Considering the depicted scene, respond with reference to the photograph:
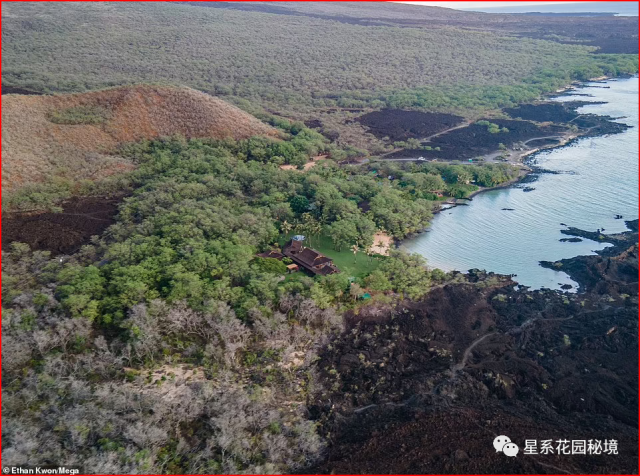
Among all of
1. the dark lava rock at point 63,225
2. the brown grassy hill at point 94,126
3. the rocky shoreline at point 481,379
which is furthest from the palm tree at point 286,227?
the brown grassy hill at point 94,126

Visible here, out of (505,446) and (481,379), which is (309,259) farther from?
(505,446)

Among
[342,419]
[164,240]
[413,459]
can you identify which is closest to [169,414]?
[342,419]

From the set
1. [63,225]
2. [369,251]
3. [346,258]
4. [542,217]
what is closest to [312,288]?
[346,258]

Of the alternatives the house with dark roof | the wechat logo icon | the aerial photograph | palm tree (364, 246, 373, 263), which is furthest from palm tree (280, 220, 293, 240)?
the wechat logo icon

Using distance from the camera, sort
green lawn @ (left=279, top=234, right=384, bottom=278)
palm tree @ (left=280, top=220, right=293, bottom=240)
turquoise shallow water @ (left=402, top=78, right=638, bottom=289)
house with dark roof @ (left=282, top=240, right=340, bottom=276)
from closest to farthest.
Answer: house with dark roof @ (left=282, top=240, right=340, bottom=276)
green lawn @ (left=279, top=234, right=384, bottom=278)
turquoise shallow water @ (left=402, top=78, right=638, bottom=289)
palm tree @ (left=280, top=220, right=293, bottom=240)

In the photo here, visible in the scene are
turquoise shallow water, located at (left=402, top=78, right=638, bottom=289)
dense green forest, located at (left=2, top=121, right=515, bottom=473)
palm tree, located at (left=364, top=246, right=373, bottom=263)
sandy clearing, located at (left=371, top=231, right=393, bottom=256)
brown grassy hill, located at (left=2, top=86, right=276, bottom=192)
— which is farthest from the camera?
brown grassy hill, located at (left=2, top=86, right=276, bottom=192)

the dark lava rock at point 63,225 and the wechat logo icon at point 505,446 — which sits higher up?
the wechat logo icon at point 505,446

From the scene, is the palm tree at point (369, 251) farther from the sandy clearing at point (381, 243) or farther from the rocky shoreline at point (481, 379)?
the rocky shoreline at point (481, 379)

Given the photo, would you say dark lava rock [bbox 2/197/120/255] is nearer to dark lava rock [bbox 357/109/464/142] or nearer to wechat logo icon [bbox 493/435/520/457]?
wechat logo icon [bbox 493/435/520/457]
